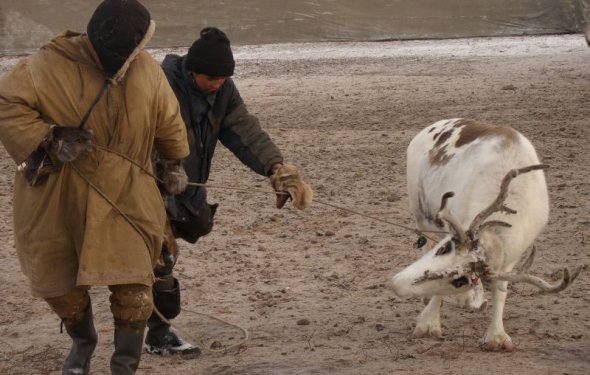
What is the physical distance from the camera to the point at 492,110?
13.8m

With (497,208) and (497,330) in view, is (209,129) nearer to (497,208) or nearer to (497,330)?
(497,208)

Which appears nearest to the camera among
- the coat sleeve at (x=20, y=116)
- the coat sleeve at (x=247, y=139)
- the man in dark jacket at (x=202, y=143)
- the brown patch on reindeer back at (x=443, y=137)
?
the coat sleeve at (x=20, y=116)

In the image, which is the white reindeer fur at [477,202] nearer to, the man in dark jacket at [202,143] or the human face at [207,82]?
the man in dark jacket at [202,143]

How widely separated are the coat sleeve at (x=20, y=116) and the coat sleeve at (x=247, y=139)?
1.56 meters

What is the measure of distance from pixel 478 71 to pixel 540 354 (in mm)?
10854

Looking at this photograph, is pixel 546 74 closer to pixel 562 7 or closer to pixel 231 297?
pixel 562 7

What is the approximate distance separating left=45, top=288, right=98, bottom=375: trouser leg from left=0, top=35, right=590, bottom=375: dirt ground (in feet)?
2.16

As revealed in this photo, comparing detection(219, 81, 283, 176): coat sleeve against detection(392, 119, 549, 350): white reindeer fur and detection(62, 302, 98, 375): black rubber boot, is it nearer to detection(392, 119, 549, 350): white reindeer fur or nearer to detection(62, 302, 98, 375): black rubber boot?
detection(392, 119, 549, 350): white reindeer fur

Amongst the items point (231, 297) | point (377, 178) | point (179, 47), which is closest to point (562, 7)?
point (179, 47)

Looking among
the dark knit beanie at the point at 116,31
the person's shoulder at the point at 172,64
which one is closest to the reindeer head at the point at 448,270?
the person's shoulder at the point at 172,64

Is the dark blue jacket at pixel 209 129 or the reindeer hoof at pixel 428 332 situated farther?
the reindeer hoof at pixel 428 332

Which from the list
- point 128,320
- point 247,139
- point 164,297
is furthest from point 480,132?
point 128,320

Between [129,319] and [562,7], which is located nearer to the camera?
[129,319]

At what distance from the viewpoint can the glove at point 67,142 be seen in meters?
5.05
